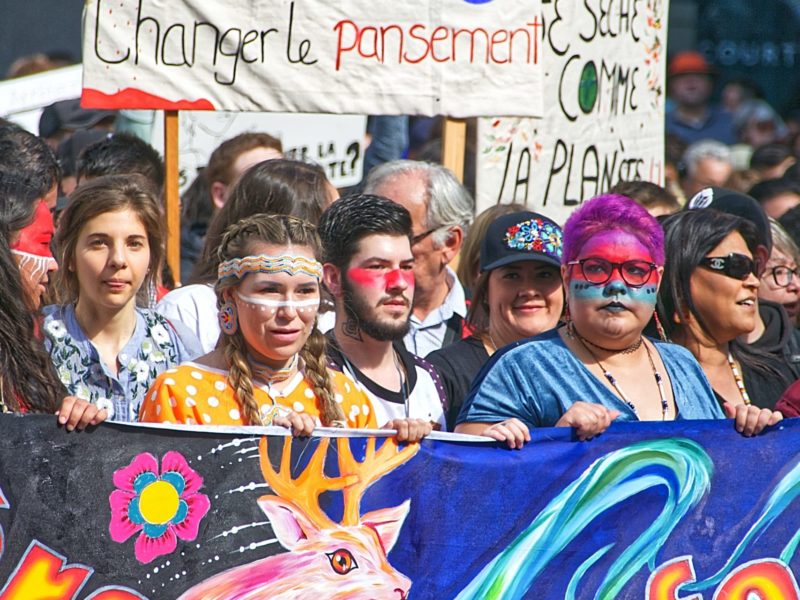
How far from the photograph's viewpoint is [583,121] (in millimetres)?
6879

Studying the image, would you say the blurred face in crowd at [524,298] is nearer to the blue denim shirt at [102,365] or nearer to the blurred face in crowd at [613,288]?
the blurred face in crowd at [613,288]

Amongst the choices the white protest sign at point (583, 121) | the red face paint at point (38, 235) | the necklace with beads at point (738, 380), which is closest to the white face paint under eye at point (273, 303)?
the red face paint at point (38, 235)

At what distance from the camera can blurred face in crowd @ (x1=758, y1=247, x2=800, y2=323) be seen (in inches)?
225

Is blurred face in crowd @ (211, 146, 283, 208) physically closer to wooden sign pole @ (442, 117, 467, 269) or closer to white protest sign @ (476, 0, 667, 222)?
wooden sign pole @ (442, 117, 467, 269)

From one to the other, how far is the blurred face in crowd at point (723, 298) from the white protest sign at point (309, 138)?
12.2ft

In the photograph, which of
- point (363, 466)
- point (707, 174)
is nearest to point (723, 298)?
point (363, 466)

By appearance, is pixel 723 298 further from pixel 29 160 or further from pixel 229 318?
pixel 29 160

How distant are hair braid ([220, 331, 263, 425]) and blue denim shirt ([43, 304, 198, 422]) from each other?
1.60ft

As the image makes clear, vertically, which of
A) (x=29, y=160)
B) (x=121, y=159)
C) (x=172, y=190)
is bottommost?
(x=29, y=160)

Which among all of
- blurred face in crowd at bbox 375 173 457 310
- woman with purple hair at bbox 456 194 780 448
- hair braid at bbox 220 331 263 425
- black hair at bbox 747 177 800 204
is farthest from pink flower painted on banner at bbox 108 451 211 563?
black hair at bbox 747 177 800 204

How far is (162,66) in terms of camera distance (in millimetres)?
5703

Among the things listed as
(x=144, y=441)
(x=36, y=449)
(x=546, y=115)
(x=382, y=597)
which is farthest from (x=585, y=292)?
(x=546, y=115)

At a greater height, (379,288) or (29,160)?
(29,160)

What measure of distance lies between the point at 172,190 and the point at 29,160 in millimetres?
1040
